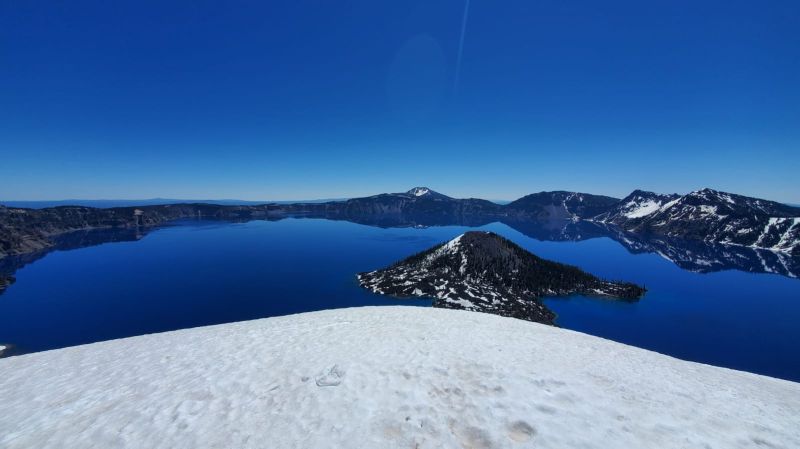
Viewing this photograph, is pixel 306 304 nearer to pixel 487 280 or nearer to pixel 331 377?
pixel 487 280

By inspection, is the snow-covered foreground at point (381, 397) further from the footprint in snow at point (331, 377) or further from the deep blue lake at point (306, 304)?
the deep blue lake at point (306, 304)

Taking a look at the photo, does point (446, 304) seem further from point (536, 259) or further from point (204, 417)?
point (204, 417)

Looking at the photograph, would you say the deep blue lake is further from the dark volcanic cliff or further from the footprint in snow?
the footprint in snow

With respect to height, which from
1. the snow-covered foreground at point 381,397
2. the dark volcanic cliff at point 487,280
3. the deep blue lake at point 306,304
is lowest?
the deep blue lake at point 306,304

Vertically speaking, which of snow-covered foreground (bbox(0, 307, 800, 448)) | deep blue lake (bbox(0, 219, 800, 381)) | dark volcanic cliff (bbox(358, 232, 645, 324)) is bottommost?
deep blue lake (bbox(0, 219, 800, 381))

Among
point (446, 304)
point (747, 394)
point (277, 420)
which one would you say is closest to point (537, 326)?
point (747, 394)

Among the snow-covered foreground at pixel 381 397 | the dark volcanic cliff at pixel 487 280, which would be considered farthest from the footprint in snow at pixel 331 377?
the dark volcanic cliff at pixel 487 280

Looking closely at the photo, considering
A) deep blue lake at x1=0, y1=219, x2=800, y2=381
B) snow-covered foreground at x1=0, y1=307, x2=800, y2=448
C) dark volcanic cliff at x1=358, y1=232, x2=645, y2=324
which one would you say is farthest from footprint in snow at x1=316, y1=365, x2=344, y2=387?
deep blue lake at x1=0, y1=219, x2=800, y2=381
